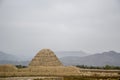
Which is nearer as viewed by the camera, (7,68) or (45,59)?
(7,68)

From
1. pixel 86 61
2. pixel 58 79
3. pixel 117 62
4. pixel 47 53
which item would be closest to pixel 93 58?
pixel 86 61

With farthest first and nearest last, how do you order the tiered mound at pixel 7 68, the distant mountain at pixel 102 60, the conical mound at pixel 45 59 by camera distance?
the distant mountain at pixel 102 60 → the conical mound at pixel 45 59 → the tiered mound at pixel 7 68

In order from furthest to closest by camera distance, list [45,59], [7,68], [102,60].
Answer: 1. [102,60]
2. [45,59]
3. [7,68]

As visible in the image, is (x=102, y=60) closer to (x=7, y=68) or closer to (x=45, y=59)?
(x=45, y=59)

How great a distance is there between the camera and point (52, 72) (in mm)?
31438

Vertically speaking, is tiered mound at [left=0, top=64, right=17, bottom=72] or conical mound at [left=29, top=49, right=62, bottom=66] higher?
conical mound at [left=29, top=49, right=62, bottom=66]

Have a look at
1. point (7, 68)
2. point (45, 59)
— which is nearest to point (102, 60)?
point (45, 59)

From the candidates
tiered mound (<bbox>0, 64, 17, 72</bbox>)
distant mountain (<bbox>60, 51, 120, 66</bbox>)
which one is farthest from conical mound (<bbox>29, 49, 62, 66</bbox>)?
distant mountain (<bbox>60, 51, 120, 66</bbox>)

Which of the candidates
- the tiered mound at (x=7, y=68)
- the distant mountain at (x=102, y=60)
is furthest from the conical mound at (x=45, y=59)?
the distant mountain at (x=102, y=60)

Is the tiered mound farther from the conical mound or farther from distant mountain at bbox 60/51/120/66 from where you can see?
distant mountain at bbox 60/51/120/66

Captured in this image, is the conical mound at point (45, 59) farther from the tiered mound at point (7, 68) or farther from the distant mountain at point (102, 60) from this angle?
the distant mountain at point (102, 60)

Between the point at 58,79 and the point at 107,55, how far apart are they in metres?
101

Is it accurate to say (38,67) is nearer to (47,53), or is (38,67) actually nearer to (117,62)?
(47,53)

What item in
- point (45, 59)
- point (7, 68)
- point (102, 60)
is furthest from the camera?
point (102, 60)
